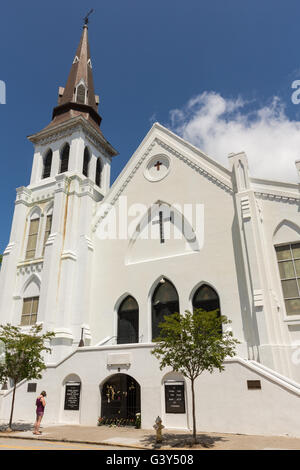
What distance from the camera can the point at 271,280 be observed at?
16.0 meters

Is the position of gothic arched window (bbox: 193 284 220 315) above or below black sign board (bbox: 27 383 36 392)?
above

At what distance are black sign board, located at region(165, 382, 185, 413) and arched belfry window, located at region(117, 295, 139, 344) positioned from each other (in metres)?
5.13

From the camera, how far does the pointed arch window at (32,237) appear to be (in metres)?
23.3

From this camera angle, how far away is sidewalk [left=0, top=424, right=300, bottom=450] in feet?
31.4

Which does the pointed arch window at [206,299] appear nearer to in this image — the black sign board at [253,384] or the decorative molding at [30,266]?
the black sign board at [253,384]

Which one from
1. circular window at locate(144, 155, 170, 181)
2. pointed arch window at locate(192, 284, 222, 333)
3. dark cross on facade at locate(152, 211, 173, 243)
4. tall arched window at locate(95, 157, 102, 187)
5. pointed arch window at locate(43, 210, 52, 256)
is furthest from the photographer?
tall arched window at locate(95, 157, 102, 187)

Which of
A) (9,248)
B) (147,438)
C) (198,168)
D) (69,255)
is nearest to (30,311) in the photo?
(69,255)

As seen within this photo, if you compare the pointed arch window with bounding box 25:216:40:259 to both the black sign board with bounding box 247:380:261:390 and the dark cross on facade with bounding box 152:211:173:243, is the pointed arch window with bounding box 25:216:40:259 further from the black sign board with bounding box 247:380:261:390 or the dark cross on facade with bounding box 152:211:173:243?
the black sign board with bounding box 247:380:261:390

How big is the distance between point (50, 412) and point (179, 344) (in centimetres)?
874

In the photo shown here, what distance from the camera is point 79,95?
29.9 m

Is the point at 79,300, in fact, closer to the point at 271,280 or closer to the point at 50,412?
the point at 50,412

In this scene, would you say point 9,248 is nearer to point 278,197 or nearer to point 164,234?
point 164,234

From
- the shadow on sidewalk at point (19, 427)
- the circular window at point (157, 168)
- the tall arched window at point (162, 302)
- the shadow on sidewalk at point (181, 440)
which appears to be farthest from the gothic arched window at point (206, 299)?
the shadow on sidewalk at point (19, 427)

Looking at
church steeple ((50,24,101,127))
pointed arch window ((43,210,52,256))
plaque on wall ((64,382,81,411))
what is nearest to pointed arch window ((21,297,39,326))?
pointed arch window ((43,210,52,256))
